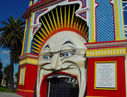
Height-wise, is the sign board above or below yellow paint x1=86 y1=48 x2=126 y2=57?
below

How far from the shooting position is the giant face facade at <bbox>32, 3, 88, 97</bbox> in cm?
1028

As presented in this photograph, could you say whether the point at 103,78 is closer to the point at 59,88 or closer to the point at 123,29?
Answer: the point at 123,29

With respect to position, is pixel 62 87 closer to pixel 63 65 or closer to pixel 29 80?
pixel 63 65

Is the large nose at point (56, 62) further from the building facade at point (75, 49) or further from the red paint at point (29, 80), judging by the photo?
the red paint at point (29, 80)

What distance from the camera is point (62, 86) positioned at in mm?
11125

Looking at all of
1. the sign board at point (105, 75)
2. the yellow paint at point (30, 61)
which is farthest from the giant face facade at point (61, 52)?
the sign board at point (105, 75)

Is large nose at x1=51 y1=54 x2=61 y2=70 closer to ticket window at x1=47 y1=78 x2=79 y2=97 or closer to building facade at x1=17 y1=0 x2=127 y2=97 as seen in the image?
building facade at x1=17 y1=0 x2=127 y2=97

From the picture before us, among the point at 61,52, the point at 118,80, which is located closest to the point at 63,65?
the point at 61,52

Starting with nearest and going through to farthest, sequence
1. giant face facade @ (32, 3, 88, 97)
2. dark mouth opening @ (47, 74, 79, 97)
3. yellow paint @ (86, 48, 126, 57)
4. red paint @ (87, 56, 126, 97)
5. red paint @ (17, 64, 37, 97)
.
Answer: red paint @ (87, 56, 126, 97) → yellow paint @ (86, 48, 126, 57) → giant face facade @ (32, 3, 88, 97) → dark mouth opening @ (47, 74, 79, 97) → red paint @ (17, 64, 37, 97)

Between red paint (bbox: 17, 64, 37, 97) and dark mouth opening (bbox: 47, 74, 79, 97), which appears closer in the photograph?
dark mouth opening (bbox: 47, 74, 79, 97)

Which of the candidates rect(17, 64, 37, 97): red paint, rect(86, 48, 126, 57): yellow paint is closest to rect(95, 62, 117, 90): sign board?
rect(86, 48, 126, 57): yellow paint

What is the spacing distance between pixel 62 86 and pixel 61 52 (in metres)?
2.35

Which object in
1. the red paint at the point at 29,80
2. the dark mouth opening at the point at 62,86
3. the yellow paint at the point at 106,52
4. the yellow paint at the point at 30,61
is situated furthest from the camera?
the yellow paint at the point at 30,61

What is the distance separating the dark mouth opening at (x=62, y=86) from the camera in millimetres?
10562
